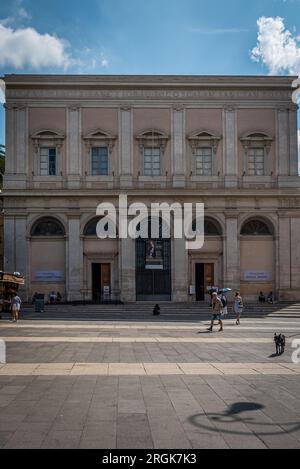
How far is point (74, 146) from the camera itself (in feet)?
145

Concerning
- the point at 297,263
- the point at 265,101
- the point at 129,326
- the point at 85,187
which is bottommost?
the point at 129,326

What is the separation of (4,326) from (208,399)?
17.0 metres

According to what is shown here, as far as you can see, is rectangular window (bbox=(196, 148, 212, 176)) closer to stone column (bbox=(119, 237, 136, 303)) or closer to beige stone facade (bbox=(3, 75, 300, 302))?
beige stone facade (bbox=(3, 75, 300, 302))

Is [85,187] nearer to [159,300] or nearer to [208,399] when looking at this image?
[159,300]

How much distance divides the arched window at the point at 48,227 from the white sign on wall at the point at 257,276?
50.1ft

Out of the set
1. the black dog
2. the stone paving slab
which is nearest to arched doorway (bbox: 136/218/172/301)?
the black dog

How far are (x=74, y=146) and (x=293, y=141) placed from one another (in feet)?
59.0

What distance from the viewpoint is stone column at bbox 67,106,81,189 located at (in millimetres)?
43938

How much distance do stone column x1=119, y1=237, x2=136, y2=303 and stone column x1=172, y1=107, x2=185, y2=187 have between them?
6199mm

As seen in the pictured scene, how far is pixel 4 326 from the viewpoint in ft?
83.6

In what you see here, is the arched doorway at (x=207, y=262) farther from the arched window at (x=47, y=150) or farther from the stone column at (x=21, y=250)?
the stone column at (x=21, y=250)

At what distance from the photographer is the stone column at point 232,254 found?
43.8 metres
